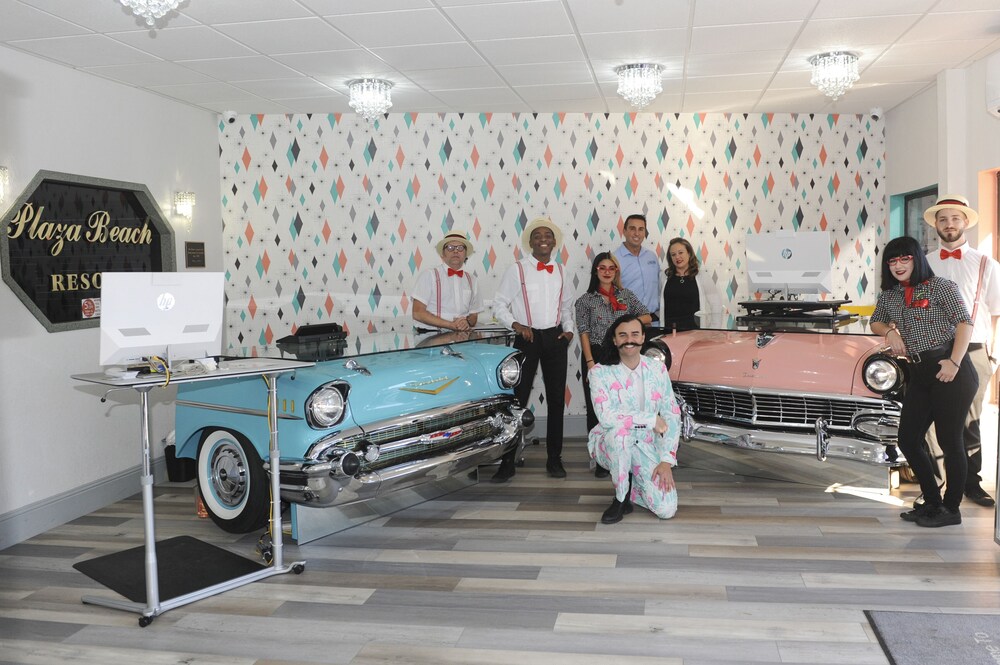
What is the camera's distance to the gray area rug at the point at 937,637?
2.60m

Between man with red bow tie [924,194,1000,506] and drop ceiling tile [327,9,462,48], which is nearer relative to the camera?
drop ceiling tile [327,9,462,48]

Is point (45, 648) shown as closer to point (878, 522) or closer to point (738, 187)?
point (878, 522)

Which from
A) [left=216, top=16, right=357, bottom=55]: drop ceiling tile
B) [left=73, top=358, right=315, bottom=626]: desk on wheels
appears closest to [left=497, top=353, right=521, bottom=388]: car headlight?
[left=73, top=358, right=315, bottom=626]: desk on wheels

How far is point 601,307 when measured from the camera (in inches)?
203

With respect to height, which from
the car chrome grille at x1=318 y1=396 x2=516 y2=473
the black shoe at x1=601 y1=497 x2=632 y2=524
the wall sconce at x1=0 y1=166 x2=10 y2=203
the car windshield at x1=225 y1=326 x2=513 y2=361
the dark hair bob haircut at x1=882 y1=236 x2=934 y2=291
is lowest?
the black shoe at x1=601 y1=497 x2=632 y2=524

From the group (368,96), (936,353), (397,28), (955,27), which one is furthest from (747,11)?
(368,96)

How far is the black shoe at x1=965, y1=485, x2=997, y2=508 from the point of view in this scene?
4.15 metres

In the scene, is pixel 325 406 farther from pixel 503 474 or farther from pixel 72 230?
pixel 72 230

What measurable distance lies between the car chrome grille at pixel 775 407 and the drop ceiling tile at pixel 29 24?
373 centimetres

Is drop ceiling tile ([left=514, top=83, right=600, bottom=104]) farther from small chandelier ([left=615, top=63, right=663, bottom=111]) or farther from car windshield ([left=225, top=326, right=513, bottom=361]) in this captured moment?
car windshield ([left=225, top=326, right=513, bottom=361])

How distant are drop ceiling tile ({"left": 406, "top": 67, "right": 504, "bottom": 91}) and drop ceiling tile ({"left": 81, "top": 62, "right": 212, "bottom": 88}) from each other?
138 cm

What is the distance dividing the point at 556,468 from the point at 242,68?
3.17m

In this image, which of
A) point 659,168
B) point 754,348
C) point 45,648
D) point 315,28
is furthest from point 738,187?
point 45,648

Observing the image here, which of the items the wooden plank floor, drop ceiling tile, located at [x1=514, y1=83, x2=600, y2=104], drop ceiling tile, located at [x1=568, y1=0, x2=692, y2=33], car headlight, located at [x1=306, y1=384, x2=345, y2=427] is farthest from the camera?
drop ceiling tile, located at [x1=514, y1=83, x2=600, y2=104]
